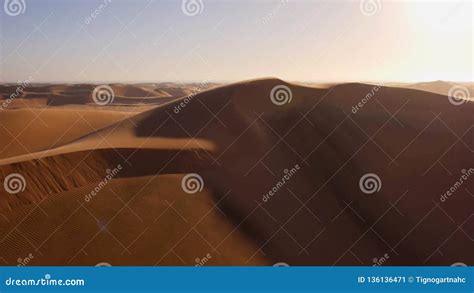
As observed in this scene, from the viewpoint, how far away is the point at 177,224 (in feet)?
21.1

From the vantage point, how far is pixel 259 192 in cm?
756

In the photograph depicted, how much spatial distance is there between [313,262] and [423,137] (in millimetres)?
5772

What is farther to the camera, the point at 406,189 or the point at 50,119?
the point at 50,119

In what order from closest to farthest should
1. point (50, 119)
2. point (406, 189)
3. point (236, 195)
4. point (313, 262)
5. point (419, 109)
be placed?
point (313, 262)
point (236, 195)
point (406, 189)
point (419, 109)
point (50, 119)

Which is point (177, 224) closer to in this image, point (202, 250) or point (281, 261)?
point (202, 250)

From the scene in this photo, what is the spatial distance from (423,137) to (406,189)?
2658 mm

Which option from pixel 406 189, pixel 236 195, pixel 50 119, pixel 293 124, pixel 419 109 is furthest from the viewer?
pixel 50 119

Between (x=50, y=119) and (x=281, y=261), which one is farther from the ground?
(x=281, y=261)

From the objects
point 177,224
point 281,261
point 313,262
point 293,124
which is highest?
point 293,124

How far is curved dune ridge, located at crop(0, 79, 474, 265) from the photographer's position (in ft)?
20.2

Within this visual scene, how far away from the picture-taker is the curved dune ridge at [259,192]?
20.2 feet

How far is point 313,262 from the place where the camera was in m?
6.27
